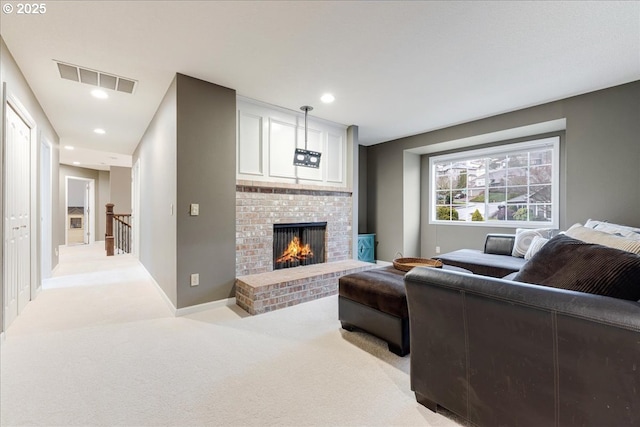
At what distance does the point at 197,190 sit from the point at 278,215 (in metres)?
1.11

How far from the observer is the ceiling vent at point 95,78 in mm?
2697

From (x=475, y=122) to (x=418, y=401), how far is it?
4162 mm

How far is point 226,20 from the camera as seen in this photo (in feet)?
6.57

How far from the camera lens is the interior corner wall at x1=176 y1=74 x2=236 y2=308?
2836mm

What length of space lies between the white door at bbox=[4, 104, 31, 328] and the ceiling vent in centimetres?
58

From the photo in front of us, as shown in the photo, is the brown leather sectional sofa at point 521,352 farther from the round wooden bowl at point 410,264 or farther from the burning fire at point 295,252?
the burning fire at point 295,252

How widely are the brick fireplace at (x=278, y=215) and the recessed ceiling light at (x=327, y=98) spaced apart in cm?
116

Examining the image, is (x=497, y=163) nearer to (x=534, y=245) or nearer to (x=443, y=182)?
(x=443, y=182)

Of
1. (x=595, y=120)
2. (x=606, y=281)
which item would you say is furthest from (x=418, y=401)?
(x=595, y=120)

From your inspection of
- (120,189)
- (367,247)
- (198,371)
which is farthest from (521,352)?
(120,189)

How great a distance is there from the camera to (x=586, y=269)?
3.74 feet

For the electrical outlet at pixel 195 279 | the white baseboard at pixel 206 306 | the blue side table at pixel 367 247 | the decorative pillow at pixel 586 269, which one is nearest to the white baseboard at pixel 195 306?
the white baseboard at pixel 206 306

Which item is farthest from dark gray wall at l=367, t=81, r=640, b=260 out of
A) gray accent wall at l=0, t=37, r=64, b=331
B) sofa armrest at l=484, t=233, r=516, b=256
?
gray accent wall at l=0, t=37, r=64, b=331

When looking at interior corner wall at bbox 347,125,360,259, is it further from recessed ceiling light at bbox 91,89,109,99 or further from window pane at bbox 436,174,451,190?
recessed ceiling light at bbox 91,89,109,99
